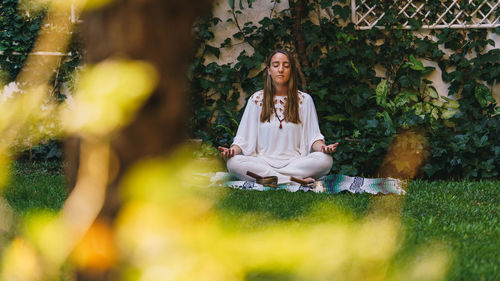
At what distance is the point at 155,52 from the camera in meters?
0.79

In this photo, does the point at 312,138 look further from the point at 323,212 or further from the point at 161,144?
the point at 161,144

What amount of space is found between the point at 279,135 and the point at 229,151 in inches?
28.3

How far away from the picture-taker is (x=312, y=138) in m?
5.53

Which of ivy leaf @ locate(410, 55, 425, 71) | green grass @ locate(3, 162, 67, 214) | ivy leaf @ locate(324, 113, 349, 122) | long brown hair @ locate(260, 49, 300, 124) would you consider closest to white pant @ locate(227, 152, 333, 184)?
long brown hair @ locate(260, 49, 300, 124)

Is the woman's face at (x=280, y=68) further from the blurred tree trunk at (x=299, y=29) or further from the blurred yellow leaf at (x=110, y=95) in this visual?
the blurred yellow leaf at (x=110, y=95)

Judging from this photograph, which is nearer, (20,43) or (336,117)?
(336,117)

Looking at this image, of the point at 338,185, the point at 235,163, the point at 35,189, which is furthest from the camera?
the point at 235,163

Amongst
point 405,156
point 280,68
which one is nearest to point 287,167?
point 280,68

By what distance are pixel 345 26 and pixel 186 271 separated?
6377mm

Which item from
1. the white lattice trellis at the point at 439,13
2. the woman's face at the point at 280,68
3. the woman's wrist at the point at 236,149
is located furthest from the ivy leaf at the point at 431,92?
the woman's wrist at the point at 236,149

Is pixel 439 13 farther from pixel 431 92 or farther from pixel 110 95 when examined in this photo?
pixel 110 95

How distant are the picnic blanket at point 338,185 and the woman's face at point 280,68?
1002 millimetres

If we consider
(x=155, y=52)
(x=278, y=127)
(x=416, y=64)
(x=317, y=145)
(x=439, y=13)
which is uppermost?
(x=439, y=13)

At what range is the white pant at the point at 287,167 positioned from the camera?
5207 millimetres
